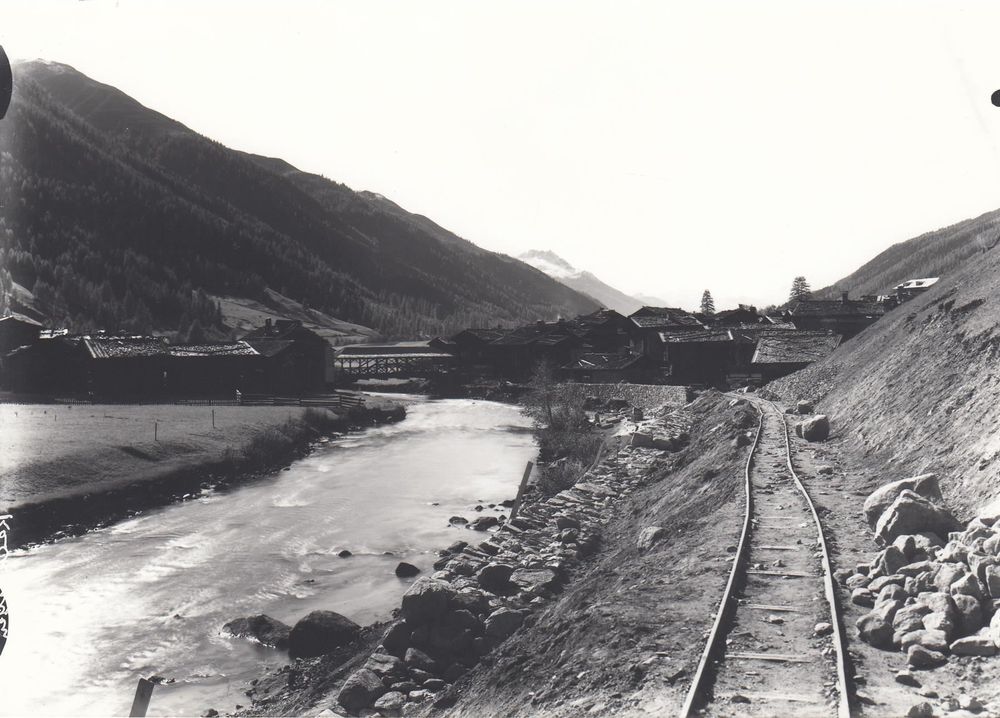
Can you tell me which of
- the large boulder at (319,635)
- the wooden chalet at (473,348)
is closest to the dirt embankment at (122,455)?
the large boulder at (319,635)

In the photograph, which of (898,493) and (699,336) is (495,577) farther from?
(699,336)

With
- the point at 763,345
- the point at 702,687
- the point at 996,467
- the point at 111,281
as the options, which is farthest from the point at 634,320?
the point at 111,281

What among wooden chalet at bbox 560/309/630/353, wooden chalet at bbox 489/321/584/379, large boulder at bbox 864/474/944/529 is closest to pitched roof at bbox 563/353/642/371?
wooden chalet at bbox 489/321/584/379

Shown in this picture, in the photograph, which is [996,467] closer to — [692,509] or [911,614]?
[911,614]

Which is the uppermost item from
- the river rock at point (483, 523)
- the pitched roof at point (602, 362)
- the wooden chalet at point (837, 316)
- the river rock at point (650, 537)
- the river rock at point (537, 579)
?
the wooden chalet at point (837, 316)

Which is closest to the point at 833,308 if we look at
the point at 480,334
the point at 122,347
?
the point at 480,334

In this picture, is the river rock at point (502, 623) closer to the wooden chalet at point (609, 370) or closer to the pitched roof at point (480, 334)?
the wooden chalet at point (609, 370)
